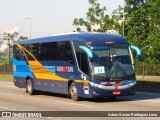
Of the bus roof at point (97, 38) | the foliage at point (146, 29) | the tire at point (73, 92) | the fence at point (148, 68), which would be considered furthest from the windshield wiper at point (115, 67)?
the foliage at point (146, 29)

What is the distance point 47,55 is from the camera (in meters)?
25.2

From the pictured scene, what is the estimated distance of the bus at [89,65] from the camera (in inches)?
808

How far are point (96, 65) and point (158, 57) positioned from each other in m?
29.4

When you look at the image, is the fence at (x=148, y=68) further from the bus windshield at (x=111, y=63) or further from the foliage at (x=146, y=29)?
the bus windshield at (x=111, y=63)

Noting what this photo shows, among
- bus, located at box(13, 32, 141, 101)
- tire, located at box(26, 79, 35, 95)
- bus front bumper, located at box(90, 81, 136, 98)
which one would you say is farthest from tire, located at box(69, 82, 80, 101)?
tire, located at box(26, 79, 35, 95)

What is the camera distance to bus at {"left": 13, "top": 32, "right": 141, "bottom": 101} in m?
20.5

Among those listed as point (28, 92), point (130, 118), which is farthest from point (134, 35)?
point (130, 118)

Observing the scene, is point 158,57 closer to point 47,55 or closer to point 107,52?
point 47,55

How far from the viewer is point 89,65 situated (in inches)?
812

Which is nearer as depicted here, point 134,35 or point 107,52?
point 107,52

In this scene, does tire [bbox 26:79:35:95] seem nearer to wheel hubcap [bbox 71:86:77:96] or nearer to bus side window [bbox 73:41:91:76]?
wheel hubcap [bbox 71:86:77:96]

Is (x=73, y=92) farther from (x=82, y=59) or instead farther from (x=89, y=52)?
(x=89, y=52)

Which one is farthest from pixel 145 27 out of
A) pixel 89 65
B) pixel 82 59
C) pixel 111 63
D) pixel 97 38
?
pixel 89 65

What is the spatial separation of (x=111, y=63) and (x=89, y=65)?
3.18 feet
